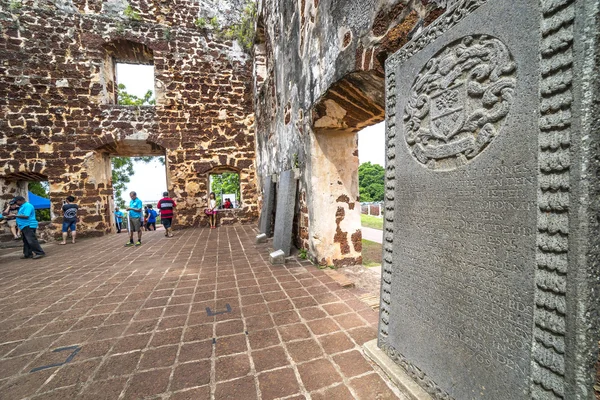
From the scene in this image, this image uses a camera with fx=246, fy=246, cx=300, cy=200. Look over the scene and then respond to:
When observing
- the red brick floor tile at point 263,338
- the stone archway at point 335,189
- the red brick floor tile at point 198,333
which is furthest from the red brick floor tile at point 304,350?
the stone archway at point 335,189

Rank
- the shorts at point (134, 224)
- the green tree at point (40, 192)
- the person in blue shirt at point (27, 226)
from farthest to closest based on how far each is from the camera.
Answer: the green tree at point (40, 192) < the shorts at point (134, 224) < the person in blue shirt at point (27, 226)

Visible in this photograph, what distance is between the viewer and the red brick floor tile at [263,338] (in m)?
1.89

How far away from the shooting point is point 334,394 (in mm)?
1425

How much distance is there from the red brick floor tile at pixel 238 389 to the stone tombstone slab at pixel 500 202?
928mm

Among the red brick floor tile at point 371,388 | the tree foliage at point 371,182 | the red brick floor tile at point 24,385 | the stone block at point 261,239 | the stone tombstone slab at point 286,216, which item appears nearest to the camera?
the red brick floor tile at point 371,388

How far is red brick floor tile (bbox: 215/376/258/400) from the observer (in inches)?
56.3

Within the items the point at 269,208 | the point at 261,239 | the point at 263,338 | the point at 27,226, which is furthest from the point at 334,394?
the point at 27,226

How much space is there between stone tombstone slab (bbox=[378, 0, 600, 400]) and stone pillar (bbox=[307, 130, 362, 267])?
2.13 m

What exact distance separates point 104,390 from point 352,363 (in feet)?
5.14

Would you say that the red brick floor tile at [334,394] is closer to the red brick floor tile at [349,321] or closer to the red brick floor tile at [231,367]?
the red brick floor tile at [231,367]

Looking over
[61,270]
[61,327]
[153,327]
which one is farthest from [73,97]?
[153,327]

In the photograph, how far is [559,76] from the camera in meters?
0.85

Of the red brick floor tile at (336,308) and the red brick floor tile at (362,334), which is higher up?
the red brick floor tile at (336,308)

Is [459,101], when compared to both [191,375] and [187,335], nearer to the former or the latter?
[191,375]
